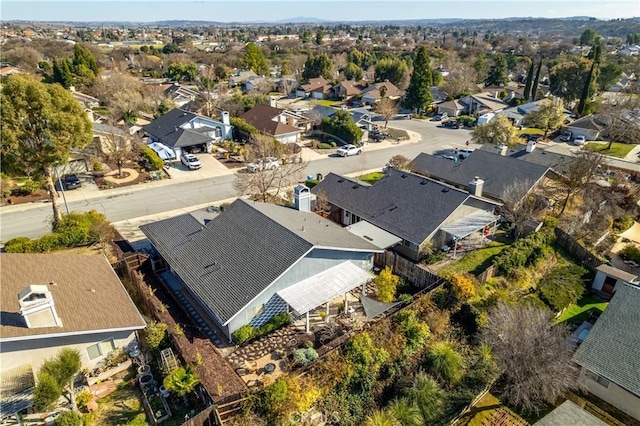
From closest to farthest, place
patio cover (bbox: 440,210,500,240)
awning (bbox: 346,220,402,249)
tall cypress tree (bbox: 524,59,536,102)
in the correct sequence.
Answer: awning (bbox: 346,220,402,249) < patio cover (bbox: 440,210,500,240) < tall cypress tree (bbox: 524,59,536,102)

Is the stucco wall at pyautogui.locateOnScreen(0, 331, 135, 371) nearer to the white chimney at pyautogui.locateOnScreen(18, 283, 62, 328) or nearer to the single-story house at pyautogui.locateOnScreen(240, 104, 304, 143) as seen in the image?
the white chimney at pyautogui.locateOnScreen(18, 283, 62, 328)

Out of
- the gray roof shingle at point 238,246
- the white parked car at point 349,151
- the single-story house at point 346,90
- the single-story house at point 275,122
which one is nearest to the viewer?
the gray roof shingle at point 238,246

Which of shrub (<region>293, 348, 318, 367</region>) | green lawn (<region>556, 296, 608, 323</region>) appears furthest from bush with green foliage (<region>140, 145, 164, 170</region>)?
green lawn (<region>556, 296, 608, 323</region>)

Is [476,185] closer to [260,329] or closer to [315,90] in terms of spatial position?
[260,329]

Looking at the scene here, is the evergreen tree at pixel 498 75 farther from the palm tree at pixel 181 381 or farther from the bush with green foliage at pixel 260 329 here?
the palm tree at pixel 181 381

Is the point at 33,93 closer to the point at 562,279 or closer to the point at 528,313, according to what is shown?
the point at 528,313

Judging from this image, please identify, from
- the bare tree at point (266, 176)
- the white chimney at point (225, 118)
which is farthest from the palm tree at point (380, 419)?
the white chimney at point (225, 118)

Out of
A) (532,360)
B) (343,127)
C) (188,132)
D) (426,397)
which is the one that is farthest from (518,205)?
(188,132)
